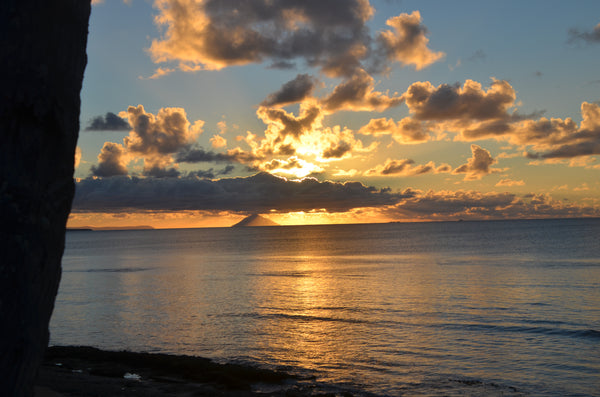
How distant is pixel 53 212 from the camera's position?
509 centimetres

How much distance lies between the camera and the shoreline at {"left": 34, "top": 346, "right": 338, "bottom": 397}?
58.0 feet

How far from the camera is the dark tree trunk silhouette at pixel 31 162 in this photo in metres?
4.51

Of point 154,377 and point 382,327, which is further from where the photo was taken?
point 382,327

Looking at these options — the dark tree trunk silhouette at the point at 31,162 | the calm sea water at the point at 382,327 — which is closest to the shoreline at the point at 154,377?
the calm sea water at the point at 382,327

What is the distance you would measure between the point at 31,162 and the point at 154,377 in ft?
59.4

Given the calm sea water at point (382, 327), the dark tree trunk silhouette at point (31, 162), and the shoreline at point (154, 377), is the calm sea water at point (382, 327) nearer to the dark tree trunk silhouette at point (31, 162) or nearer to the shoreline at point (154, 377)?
the shoreline at point (154, 377)

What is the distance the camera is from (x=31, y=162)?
4.77 m

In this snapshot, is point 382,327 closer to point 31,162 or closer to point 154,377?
point 154,377

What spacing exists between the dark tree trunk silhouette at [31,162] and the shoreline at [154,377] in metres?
13.4

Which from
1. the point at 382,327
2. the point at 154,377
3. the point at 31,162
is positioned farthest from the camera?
the point at 382,327

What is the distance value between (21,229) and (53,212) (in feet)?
1.57

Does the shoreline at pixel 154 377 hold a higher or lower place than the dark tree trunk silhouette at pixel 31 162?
lower

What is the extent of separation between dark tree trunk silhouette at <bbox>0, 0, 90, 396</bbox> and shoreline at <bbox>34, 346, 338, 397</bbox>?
13.4 metres

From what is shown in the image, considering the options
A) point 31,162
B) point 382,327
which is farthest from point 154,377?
point 31,162
